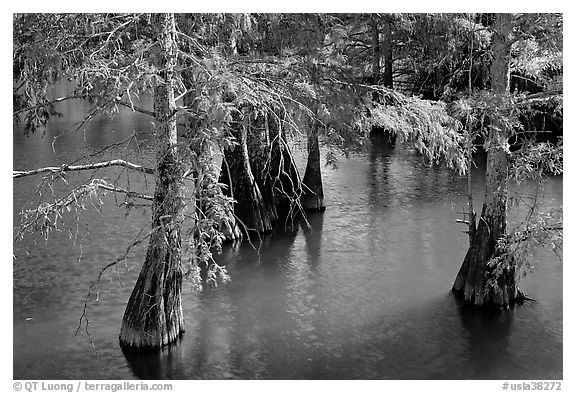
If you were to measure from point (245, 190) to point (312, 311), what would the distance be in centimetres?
423

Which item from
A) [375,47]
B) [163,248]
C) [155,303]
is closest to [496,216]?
[163,248]

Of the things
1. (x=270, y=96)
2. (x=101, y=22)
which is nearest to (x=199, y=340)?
(x=270, y=96)

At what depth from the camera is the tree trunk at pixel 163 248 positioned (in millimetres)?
8477

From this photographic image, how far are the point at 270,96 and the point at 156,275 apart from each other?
2.57 metres

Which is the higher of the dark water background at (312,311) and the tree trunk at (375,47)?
the tree trunk at (375,47)

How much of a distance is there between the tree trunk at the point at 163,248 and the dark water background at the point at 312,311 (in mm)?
295

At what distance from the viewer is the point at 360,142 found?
12.9 m

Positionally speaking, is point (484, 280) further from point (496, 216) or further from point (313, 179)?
point (313, 179)

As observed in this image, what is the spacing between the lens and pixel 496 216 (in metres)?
11.2

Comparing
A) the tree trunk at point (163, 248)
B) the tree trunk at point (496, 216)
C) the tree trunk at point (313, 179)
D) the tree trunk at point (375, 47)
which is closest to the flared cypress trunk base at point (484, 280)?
the tree trunk at point (496, 216)

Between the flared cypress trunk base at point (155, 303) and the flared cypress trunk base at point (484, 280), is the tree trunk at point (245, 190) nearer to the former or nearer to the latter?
the flared cypress trunk base at point (484, 280)

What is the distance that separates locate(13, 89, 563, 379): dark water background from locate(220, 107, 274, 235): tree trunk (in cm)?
54

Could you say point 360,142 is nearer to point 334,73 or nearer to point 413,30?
point 334,73

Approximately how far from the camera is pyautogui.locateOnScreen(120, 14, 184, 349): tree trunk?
27.8 ft
